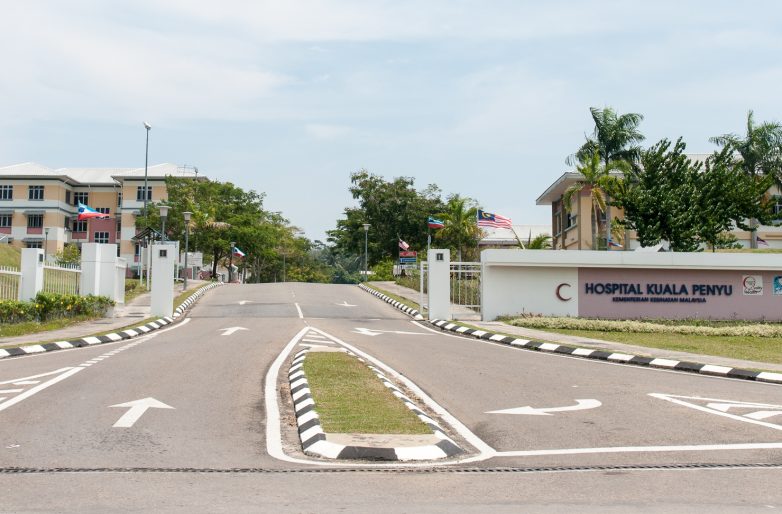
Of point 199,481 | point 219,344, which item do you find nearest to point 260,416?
point 199,481

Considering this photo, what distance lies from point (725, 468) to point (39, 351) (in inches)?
581

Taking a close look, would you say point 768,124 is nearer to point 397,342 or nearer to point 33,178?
point 397,342

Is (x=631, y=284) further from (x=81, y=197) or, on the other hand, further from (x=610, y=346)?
(x=81, y=197)

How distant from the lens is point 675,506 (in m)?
5.74

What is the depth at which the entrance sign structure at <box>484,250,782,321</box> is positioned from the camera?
29578 mm

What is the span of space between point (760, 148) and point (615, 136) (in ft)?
34.0

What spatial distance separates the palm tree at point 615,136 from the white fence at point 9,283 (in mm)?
34193

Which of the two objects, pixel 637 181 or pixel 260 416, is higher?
pixel 637 181

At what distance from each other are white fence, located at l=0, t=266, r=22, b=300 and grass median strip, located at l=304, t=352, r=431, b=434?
37.8 ft

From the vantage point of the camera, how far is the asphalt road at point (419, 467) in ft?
19.5

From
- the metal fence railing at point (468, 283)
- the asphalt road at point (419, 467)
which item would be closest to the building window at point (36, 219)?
the metal fence railing at point (468, 283)

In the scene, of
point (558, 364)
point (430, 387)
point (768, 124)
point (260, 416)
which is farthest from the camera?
point (768, 124)

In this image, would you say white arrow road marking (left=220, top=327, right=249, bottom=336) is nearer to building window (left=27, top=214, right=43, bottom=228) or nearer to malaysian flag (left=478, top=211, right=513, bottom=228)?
malaysian flag (left=478, top=211, right=513, bottom=228)

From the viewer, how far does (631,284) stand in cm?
3005
